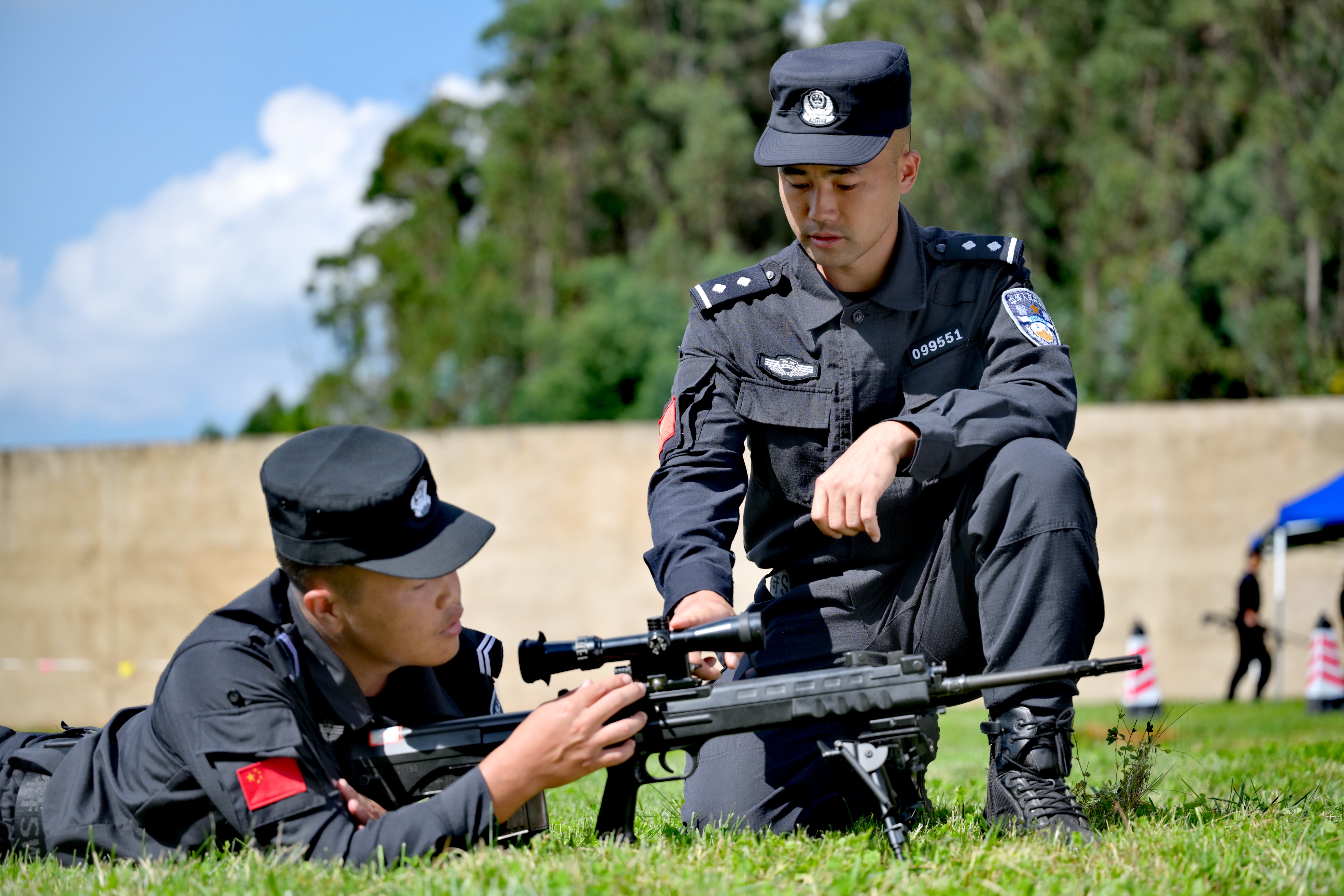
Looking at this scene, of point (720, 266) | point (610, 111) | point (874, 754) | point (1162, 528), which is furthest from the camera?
point (610, 111)

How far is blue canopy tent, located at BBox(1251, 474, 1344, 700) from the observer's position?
13289mm

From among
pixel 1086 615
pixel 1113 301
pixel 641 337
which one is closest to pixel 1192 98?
pixel 1113 301

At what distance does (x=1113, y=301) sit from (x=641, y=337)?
38.5 ft

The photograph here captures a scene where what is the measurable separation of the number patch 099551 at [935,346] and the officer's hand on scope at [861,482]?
57 centimetres

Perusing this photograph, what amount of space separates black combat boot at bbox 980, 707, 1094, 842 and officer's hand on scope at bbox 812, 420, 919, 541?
58 cm

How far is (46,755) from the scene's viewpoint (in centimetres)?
320

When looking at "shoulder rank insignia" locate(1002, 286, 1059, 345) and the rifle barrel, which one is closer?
the rifle barrel

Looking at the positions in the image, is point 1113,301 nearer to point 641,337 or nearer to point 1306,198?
point 1306,198

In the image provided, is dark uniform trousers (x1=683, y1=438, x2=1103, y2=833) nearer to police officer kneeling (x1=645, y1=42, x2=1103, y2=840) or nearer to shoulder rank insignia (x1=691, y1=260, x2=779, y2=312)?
police officer kneeling (x1=645, y1=42, x2=1103, y2=840)

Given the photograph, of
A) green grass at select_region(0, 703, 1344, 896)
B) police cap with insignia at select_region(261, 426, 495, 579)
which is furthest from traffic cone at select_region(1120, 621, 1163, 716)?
police cap with insignia at select_region(261, 426, 495, 579)

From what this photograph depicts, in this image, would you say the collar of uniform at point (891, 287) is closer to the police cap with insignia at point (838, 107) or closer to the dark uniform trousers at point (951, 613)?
the police cap with insignia at point (838, 107)

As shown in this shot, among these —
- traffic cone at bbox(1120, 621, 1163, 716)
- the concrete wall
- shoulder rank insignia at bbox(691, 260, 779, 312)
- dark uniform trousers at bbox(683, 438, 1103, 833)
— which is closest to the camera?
dark uniform trousers at bbox(683, 438, 1103, 833)

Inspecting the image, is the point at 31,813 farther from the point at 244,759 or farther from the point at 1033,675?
the point at 1033,675

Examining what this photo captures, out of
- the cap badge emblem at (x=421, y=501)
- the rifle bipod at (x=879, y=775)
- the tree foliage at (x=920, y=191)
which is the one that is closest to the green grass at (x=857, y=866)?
the rifle bipod at (x=879, y=775)
